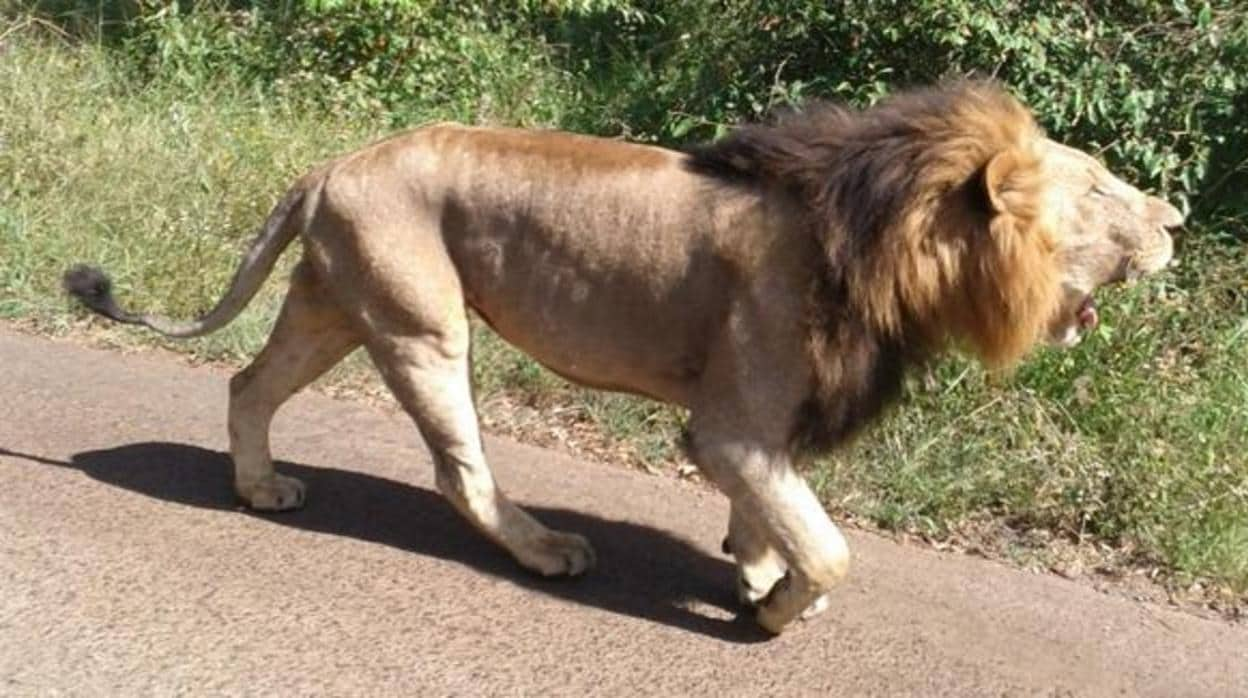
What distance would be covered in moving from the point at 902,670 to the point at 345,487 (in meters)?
1.90

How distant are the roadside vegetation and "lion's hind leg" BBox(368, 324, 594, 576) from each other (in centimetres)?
84

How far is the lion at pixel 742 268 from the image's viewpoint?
155 inches

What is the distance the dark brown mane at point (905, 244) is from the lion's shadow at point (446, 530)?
69cm

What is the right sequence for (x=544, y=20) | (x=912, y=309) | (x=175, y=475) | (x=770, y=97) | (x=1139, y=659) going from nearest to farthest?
(x=912, y=309)
(x=1139, y=659)
(x=175, y=475)
(x=770, y=97)
(x=544, y=20)

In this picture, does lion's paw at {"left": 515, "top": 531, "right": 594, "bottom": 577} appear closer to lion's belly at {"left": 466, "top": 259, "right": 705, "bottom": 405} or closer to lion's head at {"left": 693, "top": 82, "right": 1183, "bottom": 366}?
lion's belly at {"left": 466, "top": 259, "right": 705, "bottom": 405}

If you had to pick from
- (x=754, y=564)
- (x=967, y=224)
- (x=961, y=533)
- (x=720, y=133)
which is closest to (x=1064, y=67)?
(x=720, y=133)

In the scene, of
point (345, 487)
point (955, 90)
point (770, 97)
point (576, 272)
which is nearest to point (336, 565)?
point (345, 487)

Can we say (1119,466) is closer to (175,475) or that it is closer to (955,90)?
(955,90)

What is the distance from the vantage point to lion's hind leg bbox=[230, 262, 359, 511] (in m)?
4.87

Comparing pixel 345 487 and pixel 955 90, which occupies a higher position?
pixel 955 90

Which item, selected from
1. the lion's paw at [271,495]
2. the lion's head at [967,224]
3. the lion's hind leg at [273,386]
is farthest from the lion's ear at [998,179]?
the lion's paw at [271,495]

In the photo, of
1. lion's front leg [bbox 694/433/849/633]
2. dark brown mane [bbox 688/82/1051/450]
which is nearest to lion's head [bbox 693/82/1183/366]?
dark brown mane [bbox 688/82/1051/450]

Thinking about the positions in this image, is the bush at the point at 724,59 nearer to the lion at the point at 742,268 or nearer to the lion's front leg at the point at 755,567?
the lion at the point at 742,268

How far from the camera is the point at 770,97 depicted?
765 centimetres
